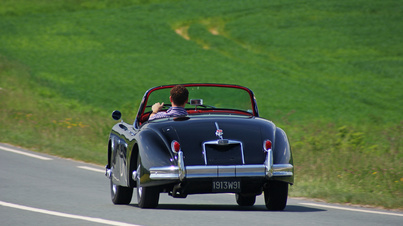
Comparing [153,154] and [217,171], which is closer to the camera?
[217,171]

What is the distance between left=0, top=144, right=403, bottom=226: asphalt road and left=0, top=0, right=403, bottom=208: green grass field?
126 cm

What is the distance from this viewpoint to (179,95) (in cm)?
841

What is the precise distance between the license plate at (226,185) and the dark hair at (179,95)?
53.6 inches

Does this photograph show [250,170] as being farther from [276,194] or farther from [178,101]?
[178,101]

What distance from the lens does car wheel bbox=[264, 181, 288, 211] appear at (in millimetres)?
7909

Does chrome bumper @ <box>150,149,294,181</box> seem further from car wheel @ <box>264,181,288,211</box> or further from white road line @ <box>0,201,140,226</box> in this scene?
white road line @ <box>0,201,140,226</box>

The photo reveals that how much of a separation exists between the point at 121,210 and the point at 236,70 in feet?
106

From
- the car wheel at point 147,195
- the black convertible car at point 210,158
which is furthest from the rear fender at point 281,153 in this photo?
the car wheel at point 147,195

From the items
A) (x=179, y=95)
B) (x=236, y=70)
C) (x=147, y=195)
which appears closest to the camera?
(x=147, y=195)

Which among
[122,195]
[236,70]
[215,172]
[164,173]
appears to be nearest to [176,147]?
[164,173]

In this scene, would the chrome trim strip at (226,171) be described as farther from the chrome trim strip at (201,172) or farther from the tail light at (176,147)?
the tail light at (176,147)

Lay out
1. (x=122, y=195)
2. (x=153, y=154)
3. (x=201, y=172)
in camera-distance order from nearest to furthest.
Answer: (x=201, y=172), (x=153, y=154), (x=122, y=195)

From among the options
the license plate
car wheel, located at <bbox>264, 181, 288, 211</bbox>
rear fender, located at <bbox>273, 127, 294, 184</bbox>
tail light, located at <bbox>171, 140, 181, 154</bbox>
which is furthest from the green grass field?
tail light, located at <bbox>171, 140, 181, 154</bbox>

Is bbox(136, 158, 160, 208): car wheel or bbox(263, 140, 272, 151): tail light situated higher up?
bbox(263, 140, 272, 151): tail light
